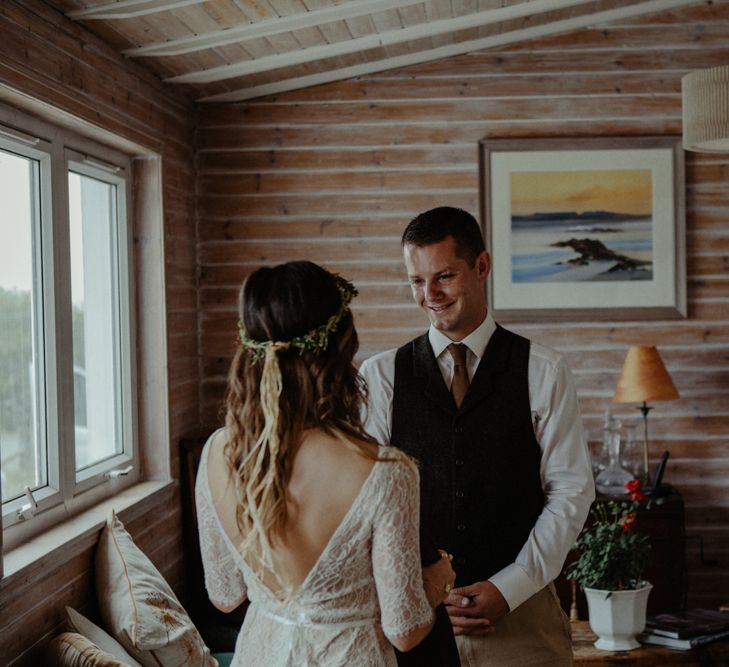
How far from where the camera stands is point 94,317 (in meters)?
3.63

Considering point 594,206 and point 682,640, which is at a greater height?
point 594,206

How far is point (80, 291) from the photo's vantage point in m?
3.48

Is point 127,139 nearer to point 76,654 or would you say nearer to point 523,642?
point 76,654

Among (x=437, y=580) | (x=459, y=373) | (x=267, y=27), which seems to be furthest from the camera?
(x=267, y=27)

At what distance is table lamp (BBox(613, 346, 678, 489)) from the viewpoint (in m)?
4.25

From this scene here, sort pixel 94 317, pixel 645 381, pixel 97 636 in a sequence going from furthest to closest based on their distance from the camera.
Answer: pixel 645 381 < pixel 94 317 < pixel 97 636

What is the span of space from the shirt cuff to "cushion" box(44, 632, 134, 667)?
1018 millimetres

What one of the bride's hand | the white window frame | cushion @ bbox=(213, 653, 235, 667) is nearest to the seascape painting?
the white window frame

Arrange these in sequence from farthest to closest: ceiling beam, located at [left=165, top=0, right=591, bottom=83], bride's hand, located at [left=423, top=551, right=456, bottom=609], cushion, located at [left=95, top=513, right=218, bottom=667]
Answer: ceiling beam, located at [left=165, top=0, right=591, bottom=83]
cushion, located at [left=95, top=513, right=218, bottom=667]
bride's hand, located at [left=423, top=551, right=456, bottom=609]

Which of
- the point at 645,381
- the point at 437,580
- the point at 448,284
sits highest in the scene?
the point at 448,284

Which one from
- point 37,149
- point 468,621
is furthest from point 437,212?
point 37,149

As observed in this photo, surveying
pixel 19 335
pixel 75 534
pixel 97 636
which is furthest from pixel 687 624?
pixel 19 335

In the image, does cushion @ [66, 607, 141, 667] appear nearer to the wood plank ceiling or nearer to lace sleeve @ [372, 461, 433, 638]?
lace sleeve @ [372, 461, 433, 638]

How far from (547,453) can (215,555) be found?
785 millimetres
